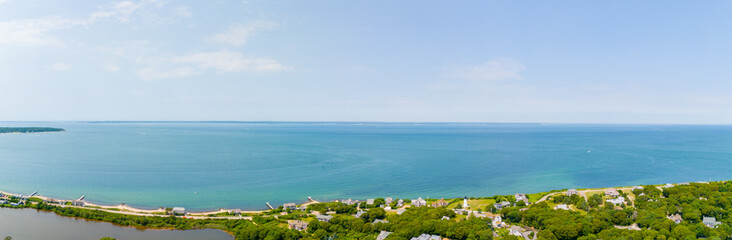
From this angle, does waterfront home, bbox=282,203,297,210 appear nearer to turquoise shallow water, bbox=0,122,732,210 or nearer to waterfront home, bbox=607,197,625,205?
turquoise shallow water, bbox=0,122,732,210

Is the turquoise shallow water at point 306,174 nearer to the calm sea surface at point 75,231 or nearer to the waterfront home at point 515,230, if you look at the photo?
the calm sea surface at point 75,231

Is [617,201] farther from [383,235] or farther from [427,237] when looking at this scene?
[383,235]

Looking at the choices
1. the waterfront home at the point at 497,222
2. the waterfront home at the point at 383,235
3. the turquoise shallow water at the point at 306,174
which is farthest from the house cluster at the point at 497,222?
the turquoise shallow water at the point at 306,174

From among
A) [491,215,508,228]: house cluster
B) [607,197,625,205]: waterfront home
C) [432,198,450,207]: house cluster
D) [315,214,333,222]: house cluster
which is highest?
[607,197,625,205]: waterfront home

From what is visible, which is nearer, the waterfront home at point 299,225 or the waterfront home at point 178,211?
the waterfront home at point 299,225

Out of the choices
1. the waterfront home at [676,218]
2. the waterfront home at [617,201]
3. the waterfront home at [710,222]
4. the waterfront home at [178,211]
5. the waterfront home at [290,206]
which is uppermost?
the waterfront home at [710,222]

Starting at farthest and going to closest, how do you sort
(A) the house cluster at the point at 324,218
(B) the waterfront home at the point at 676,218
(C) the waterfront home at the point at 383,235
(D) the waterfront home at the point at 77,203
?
(D) the waterfront home at the point at 77,203
(A) the house cluster at the point at 324,218
(B) the waterfront home at the point at 676,218
(C) the waterfront home at the point at 383,235

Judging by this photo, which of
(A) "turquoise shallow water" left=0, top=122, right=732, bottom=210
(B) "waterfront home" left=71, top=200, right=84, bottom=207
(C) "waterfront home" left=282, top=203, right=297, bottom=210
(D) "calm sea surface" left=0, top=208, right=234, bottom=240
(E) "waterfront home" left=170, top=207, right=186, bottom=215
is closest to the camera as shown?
(D) "calm sea surface" left=0, top=208, right=234, bottom=240

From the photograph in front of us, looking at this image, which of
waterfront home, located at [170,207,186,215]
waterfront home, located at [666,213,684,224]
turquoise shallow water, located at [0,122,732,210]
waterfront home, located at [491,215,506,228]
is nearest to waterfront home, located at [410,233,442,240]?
waterfront home, located at [491,215,506,228]

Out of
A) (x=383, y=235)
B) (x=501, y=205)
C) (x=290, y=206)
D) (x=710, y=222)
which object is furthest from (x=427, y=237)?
(x=710, y=222)

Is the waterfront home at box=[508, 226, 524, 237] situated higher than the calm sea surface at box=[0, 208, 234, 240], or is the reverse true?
the waterfront home at box=[508, 226, 524, 237]
